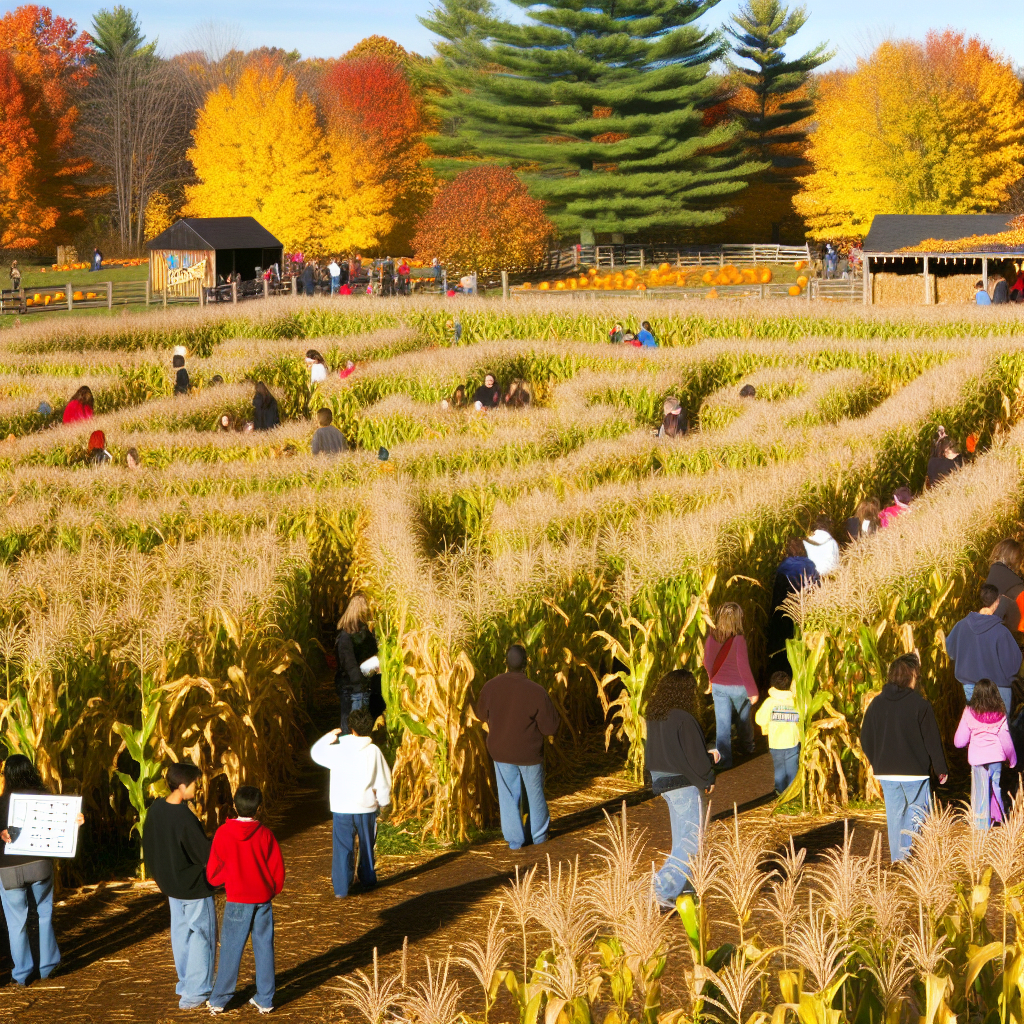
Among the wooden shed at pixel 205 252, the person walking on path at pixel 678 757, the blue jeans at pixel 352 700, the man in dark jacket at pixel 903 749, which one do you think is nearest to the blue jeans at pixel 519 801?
the person walking on path at pixel 678 757

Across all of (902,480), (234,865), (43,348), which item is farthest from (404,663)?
(43,348)

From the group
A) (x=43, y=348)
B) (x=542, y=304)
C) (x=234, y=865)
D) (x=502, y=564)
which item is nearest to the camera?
(x=234, y=865)

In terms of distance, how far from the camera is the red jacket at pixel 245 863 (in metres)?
7.49

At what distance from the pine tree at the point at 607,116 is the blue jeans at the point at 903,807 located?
5501 cm

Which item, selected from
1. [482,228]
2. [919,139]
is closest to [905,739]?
[482,228]

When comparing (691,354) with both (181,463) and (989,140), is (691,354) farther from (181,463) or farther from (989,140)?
(989,140)

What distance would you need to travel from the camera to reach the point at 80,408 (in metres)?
22.8

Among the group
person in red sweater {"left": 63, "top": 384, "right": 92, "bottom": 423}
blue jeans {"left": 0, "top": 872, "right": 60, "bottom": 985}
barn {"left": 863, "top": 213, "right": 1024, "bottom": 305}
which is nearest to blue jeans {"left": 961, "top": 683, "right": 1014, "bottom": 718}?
blue jeans {"left": 0, "top": 872, "right": 60, "bottom": 985}

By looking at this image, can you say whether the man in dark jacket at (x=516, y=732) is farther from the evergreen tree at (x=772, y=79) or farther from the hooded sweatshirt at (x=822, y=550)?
the evergreen tree at (x=772, y=79)

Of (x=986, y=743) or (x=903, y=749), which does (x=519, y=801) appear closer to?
(x=903, y=749)

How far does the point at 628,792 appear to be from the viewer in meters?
11.0

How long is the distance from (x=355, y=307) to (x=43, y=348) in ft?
25.3

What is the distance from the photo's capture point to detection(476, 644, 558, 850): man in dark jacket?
948 cm

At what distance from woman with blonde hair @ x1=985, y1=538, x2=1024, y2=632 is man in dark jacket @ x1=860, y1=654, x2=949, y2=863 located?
3239mm
